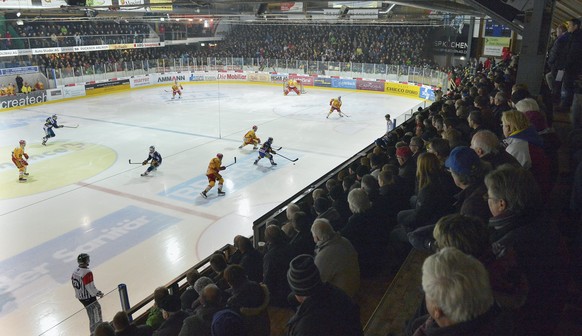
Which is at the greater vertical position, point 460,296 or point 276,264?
point 460,296

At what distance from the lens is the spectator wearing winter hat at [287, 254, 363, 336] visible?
278 centimetres

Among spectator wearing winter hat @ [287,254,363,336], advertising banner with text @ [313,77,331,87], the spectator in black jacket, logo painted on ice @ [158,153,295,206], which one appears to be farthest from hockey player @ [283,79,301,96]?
spectator wearing winter hat @ [287,254,363,336]

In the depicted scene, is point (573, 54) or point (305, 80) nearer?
point (573, 54)

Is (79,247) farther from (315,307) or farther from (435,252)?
(435,252)

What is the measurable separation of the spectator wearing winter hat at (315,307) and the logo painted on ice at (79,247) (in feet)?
26.1

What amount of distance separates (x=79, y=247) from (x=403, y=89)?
1044 inches

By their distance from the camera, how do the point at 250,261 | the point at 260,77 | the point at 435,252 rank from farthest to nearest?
the point at 260,77
the point at 250,261
the point at 435,252

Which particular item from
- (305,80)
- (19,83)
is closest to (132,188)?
(19,83)

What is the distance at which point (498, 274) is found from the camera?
2.33 metres

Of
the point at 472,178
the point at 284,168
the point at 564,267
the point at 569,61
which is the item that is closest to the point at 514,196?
the point at 564,267

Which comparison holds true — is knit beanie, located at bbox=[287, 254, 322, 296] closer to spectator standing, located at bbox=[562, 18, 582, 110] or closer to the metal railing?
spectator standing, located at bbox=[562, 18, 582, 110]

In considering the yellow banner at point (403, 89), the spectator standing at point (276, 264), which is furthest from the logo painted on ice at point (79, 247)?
the yellow banner at point (403, 89)

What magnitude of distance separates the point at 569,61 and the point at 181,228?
9257 millimetres

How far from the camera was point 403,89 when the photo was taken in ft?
107
